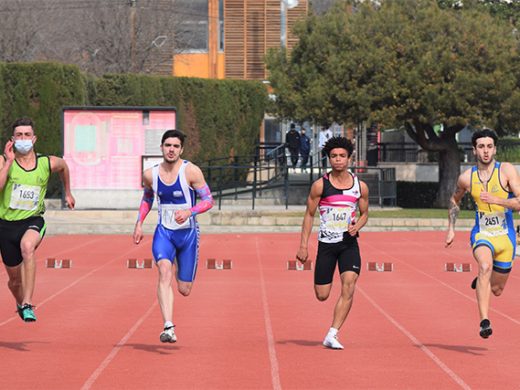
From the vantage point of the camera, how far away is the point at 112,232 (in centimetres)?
3206

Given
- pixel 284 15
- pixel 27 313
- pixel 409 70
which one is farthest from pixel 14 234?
pixel 284 15

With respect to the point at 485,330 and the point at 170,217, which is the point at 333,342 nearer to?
the point at 485,330

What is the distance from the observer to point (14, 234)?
39.4 ft

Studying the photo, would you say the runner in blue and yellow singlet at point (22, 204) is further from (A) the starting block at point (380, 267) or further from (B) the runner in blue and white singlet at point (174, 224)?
(A) the starting block at point (380, 267)

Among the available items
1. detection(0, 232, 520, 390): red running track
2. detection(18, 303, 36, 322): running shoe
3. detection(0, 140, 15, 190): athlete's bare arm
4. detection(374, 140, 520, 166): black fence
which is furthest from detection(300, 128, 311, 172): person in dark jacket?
detection(18, 303, 36, 322): running shoe

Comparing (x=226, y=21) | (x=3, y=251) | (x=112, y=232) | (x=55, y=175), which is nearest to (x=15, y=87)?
(x=55, y=175)

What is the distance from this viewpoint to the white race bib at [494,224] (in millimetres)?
11828

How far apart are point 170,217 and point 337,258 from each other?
61.1 inches

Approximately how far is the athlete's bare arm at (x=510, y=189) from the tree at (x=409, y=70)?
3020 centimetres

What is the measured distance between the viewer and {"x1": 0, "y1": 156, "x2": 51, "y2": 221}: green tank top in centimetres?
1196

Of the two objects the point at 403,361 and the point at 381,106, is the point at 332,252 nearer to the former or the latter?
the point at 403,361

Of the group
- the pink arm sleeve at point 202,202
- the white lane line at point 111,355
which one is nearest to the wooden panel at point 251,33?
the white lane line at point 111,355

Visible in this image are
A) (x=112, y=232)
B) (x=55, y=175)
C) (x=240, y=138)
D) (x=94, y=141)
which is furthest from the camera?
(x=240, y=138)

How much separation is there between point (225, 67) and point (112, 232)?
2971cm
